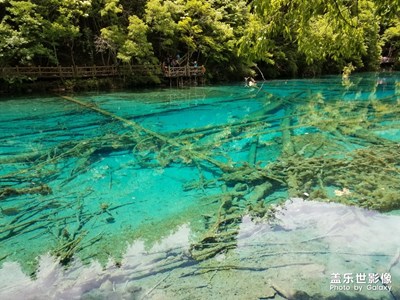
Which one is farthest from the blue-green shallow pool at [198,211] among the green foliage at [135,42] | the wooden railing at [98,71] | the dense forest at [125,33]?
the green foliage at [135,42]

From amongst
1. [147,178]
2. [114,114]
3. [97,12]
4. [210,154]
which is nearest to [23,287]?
[147,178]

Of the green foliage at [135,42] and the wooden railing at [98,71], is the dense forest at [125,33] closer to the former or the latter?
the green foliage at [135,42]

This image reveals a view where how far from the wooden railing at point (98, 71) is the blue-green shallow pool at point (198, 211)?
7.73 m

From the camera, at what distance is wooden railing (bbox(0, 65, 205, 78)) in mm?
16173

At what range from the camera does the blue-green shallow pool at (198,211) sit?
325 cm

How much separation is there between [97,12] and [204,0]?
279 inches

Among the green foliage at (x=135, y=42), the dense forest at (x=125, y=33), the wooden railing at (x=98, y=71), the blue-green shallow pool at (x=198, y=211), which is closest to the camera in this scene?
the blue-green shallow pool at (x=198, y=211)

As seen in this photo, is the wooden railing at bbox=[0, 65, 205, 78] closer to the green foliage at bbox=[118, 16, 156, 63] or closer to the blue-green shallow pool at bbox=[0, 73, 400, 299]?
the green foliage at bbox=[118, 16, 156, 63]

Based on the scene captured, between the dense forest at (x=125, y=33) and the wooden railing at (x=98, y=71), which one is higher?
the dense forest at (x=125, y=33)

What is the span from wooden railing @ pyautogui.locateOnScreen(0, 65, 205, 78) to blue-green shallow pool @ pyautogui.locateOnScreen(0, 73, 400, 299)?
25.4ft

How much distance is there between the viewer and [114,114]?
11.6m

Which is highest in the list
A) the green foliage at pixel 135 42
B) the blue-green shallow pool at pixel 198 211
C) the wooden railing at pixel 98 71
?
the green foliage at pixel 135 42

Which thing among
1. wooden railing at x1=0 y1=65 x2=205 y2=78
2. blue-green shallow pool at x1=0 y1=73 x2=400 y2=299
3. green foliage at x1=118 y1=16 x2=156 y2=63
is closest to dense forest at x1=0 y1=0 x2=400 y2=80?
green foliage at x1=118 y1=16 x2=156 y2=63

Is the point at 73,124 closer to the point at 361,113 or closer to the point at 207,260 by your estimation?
the point at 207,260
